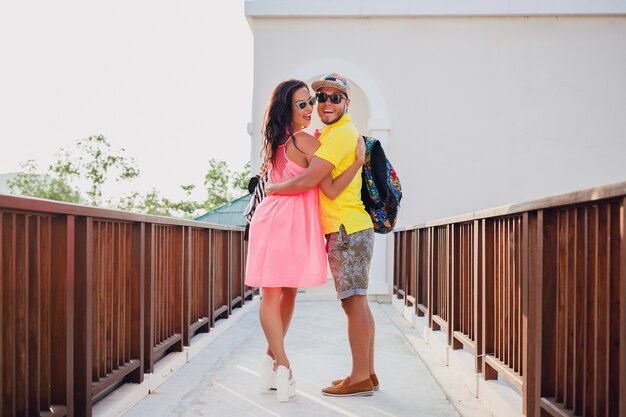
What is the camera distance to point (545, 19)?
1080 cm

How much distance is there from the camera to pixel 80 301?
2.88 m

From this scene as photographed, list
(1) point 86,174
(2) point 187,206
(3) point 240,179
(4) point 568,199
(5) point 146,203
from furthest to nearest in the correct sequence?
(2) point 187,206 → (3) point 240,179 → (5) point 146,203 → (1) point 86,174 → (4) point 568,199

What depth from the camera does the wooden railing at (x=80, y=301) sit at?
2.38 meters

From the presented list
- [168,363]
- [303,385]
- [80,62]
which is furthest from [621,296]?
[80,62]

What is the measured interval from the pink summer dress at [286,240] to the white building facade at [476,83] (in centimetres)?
701

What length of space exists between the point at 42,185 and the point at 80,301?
53871mm

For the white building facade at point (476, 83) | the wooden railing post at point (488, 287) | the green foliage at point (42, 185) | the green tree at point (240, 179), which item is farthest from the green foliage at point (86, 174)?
the wooden railing post at point (488, 287)

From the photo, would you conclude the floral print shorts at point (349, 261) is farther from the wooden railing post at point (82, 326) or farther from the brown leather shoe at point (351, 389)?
the wooden railing post at point (82, 326)

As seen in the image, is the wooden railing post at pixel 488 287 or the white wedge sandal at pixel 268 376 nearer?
the wooden railing post at pixel 488 287

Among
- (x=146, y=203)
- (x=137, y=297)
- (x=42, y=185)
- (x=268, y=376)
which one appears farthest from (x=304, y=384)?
(x=146, y=203)

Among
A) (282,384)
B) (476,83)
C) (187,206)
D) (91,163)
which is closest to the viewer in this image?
(282,384)

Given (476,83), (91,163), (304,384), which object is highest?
(91,163)

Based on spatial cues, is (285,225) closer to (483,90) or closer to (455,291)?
(455,291)

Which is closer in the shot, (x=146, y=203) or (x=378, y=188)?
(x=378, y=188)
